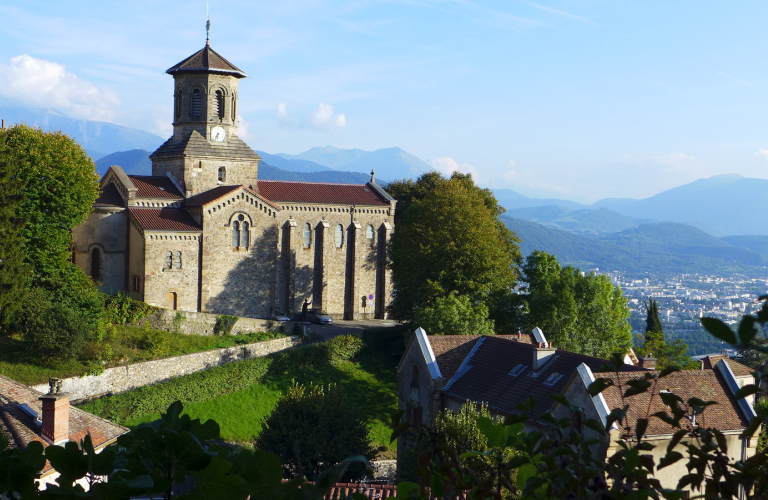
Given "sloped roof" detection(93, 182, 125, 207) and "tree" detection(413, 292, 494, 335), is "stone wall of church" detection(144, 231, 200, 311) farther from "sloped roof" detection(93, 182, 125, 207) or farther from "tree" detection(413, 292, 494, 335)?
"tree" detection(413, 292, 494, 335)

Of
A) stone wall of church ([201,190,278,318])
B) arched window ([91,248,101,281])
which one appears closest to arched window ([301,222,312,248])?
stone wall of church ([201,190,278,318])

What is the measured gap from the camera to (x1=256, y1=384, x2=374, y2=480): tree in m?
28.6

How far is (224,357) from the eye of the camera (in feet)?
139

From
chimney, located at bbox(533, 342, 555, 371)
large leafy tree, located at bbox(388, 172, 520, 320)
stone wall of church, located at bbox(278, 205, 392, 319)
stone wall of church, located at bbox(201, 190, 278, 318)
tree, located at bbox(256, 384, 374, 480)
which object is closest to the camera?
tree, located at bbox(256, 384, 374, 480)

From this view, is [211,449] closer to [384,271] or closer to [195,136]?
[195,136]

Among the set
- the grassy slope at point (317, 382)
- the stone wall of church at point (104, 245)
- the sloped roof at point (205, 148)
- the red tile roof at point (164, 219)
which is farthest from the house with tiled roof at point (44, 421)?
the sloped roof at point (205, 148)

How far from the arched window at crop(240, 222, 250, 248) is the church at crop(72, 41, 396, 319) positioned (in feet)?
0.22

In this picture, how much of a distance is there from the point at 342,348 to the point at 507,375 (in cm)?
1781

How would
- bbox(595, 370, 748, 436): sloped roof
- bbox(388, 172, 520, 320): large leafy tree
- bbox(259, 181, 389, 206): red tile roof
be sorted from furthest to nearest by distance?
bbox(259, 181, 389, 206): red tile roof, bbox(388, 172, 520, 320): large leafy tree, bbox(595, 370, 748, 436): sloped roof

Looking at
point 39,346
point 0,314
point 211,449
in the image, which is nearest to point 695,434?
point 211,449

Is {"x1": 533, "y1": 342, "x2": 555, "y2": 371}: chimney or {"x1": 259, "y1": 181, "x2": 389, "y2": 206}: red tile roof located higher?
{"x1": 259, "y1": 181, "x2": 389, "y2": 206}: red tile roof

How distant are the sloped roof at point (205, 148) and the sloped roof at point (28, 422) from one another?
89.1 ft

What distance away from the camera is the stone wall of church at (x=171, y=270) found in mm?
46156

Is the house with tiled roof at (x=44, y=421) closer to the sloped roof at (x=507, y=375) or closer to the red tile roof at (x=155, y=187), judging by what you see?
the sloped roof at (x=507, y=375)
